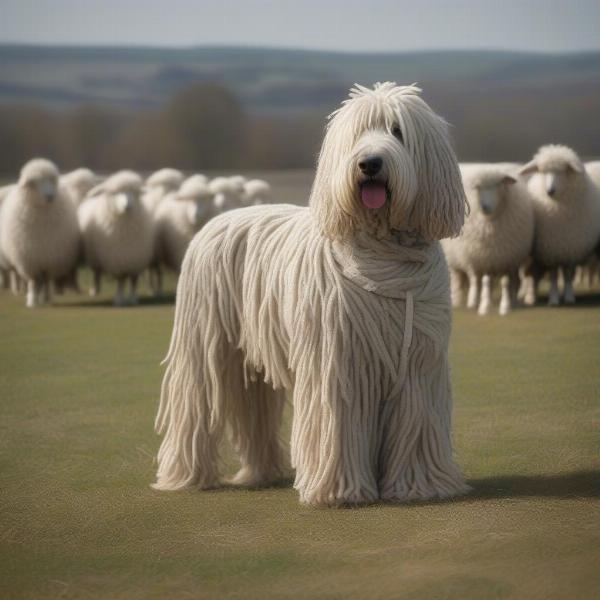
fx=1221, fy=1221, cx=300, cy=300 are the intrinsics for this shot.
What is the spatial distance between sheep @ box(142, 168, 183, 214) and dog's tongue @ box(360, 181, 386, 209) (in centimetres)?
1111

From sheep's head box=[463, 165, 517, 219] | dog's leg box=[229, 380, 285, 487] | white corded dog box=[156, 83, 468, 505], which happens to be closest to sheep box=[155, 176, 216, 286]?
sheep's head box=[463, 165, 517, 219]

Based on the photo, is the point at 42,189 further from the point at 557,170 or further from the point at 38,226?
the point at 557,170

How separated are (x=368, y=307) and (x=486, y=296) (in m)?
7.16

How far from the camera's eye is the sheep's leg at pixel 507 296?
37.3ft

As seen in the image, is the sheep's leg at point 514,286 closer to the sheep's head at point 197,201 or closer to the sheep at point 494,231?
the sheep at point 494,231

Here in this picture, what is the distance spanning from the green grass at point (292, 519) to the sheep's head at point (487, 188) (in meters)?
3.62

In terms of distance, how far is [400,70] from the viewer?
1898cm

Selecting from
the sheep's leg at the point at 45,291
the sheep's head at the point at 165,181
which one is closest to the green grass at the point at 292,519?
the sheep's leg at the point at 45,291

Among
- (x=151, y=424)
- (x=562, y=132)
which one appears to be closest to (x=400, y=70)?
(x=562, y=132)

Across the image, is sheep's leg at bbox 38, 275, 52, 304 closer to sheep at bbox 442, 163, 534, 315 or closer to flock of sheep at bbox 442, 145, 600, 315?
flock of sheep at bbox 442, 145, 600, 315

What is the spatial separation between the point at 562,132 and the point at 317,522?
40.2 ft

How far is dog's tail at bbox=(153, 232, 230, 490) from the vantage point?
16.4ft

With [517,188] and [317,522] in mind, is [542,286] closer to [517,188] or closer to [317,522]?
[517,188]

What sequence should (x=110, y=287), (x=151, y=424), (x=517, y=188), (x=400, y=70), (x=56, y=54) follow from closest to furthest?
(x=151, y=424)
(x=517, y=188)
(x=110, y=287)
(x=400, y=70)
(x=56, y=54)
